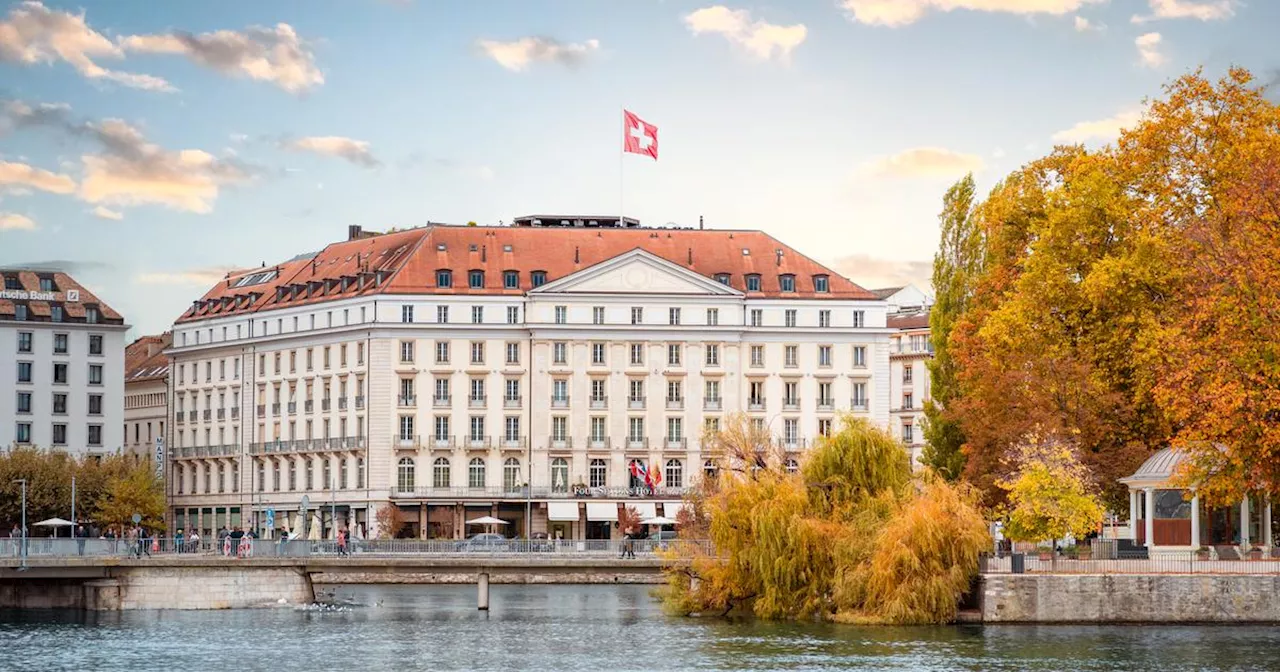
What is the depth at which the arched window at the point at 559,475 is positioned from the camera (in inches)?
5817

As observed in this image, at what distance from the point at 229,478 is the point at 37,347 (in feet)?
49.0

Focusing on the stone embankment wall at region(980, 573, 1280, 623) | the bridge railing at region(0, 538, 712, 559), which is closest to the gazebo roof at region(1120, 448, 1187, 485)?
the stone embankment wall at region(980, 573, 1280, 623)

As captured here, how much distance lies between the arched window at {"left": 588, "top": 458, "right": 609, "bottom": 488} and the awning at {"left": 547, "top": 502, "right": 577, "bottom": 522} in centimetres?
224

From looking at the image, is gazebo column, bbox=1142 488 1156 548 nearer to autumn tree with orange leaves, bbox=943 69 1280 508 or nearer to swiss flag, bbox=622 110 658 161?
autumn tree with orange leaves, bbox=943 69 1280 508

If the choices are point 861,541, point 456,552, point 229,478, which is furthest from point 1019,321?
point 229,478

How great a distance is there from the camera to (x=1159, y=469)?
89.3 m

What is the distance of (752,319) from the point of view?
150m

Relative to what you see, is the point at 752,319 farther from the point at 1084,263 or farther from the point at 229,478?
the point at 1084,263

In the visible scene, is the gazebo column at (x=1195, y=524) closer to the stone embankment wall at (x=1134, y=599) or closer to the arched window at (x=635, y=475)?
the stone embankment wall at (x=1134, y=599)

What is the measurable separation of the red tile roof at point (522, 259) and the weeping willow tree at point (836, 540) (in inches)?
2343

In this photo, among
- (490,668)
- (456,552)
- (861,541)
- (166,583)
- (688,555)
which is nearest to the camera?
(490,668)

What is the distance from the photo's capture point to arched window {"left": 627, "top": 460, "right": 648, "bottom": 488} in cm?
14562

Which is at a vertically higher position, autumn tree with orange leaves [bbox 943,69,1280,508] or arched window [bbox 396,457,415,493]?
autumn tree with orange leaves [bbox 943,69,1280,508]

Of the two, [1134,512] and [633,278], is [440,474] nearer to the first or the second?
[633,278]
